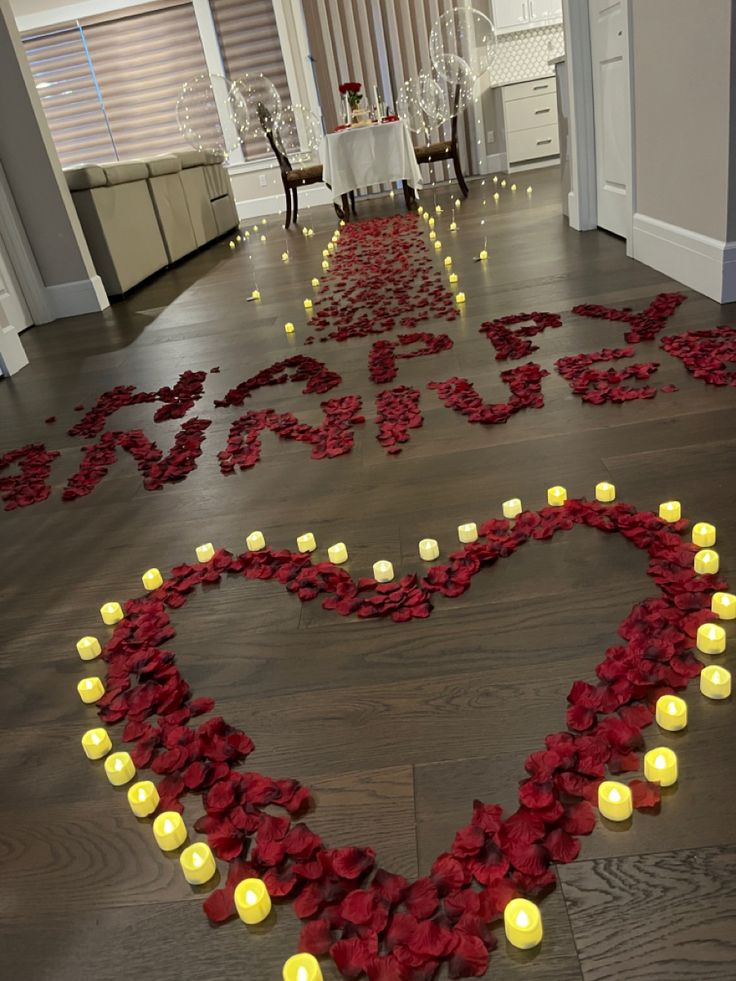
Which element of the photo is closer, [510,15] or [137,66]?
[510,15]

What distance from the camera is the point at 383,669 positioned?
1251 millimetres

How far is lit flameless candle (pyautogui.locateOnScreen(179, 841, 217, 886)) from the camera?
0.92 meters

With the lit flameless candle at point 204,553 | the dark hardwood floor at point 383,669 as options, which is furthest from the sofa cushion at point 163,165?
the lit flameless candle at point 204,553

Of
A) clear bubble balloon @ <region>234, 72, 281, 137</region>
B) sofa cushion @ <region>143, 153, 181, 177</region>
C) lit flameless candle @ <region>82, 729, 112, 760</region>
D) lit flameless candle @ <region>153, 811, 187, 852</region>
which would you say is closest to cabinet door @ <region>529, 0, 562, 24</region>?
clear bubble balloon @ <region>234, 72, 281, 137</region>

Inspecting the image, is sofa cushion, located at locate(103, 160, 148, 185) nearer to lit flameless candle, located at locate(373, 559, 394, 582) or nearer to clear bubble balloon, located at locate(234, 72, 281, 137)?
clear bubble balloon, located at locate(234, 72, 281, 137)

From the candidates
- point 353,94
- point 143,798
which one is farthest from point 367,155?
point 143,798

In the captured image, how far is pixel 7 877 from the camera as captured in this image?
1008 millimetres

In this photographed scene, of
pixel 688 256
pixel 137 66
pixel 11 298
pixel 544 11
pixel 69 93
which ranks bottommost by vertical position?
pixel 688 256

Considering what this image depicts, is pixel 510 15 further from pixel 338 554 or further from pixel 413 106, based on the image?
pixel 338 554

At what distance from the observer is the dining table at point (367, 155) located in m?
6.29

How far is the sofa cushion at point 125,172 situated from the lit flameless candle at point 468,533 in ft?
14.8

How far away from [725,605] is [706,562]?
12 centimetres

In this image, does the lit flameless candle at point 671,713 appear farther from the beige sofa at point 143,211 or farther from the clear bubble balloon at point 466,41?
the clear bubble balloon at point 466,41

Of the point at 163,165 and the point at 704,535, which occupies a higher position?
the point at 163,165
